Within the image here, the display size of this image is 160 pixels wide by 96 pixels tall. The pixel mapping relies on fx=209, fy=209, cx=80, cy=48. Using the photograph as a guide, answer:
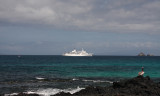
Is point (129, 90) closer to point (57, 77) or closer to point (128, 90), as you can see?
point (128, 90)

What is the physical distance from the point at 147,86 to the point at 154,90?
3.47 feet

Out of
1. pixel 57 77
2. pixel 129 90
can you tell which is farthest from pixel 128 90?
pixel 57 77

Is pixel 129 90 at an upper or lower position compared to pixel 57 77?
upper

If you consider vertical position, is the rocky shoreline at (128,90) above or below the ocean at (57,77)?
above

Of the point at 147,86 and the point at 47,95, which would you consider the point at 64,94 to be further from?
the point at 147,86

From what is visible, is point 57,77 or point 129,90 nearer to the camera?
point 129,90

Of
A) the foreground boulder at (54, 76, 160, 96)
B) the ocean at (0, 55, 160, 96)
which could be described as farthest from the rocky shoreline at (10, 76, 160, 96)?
→ the ocean at (0, 55, 160, 96)

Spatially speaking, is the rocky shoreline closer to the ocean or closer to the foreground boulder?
the foreground boulder

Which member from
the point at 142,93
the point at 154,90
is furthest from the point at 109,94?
the point at 154,90

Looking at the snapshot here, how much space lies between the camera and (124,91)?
18562mm

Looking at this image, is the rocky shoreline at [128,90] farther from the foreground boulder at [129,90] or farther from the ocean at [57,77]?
the ocean at [57,77]

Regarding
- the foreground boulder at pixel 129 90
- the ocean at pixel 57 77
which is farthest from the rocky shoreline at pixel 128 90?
the ocean at pixel 57 77

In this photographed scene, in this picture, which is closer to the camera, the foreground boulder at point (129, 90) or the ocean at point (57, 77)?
the foreground boulder at point (129, 90)

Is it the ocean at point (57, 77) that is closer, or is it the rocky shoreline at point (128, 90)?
the rocky shoreline at point (128, 90)
